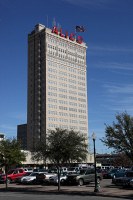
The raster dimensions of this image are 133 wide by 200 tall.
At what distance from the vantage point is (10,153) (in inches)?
1545

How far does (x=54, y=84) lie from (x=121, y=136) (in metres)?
144

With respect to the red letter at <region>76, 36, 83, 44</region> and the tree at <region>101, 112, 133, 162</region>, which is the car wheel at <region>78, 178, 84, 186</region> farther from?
the red letter at <region>76, 36, 83, 44</region>

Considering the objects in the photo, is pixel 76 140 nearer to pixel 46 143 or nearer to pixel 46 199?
pixel 46 143

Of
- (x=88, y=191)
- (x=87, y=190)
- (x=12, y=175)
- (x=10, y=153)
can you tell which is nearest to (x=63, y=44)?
(x=12, y=175)

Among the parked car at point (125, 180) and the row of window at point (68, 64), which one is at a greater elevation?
the row of window at point (68, 64)

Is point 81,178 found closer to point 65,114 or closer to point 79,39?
point 65,114

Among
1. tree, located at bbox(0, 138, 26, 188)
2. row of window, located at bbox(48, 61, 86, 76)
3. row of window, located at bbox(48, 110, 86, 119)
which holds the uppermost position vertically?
row of window, located at bbox(48, 61, 86, 76)

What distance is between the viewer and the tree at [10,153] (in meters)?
39.4

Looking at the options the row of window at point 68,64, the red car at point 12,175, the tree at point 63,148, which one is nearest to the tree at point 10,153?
the tree at point 63,148

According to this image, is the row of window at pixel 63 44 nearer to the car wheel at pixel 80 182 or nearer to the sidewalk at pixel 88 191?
the car wheel at pixel 80 182

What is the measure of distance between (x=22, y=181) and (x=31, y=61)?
452 feet

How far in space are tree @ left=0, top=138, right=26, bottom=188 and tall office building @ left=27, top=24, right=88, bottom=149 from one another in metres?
122

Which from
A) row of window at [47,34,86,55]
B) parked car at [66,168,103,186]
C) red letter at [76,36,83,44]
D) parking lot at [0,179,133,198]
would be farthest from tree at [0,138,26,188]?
red letter at [76,36,83,44]

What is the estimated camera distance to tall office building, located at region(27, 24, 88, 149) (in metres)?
169
